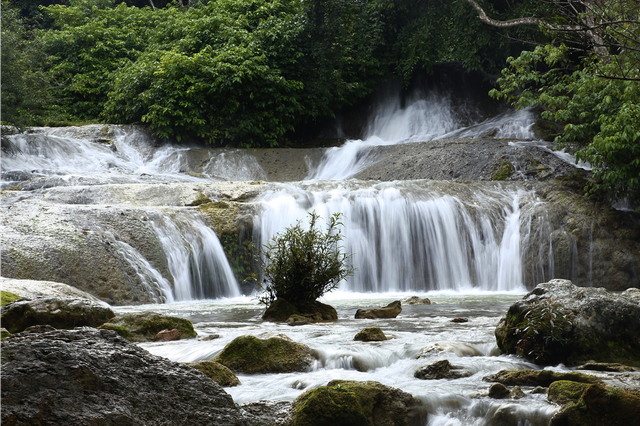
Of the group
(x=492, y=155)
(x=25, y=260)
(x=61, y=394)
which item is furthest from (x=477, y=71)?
(x=61, y=394)

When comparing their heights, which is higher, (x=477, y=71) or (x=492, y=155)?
(x=477, y=71)

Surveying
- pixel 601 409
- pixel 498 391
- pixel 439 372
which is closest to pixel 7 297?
pixel 439 372

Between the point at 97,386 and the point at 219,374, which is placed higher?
the point at 97,386

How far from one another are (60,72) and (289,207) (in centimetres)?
Result: 1871

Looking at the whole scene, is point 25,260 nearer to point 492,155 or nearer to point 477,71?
point 492,155

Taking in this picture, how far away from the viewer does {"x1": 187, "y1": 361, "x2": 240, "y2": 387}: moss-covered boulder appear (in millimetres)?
3969

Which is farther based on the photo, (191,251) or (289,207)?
(289,207)

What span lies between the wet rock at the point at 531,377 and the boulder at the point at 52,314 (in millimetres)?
4058

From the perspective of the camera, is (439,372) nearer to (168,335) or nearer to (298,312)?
(168,335)

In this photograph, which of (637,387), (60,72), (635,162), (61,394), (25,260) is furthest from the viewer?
(60,72)

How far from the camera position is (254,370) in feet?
14.8

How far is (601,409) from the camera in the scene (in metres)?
3.12

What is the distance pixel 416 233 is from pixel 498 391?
9.77 m

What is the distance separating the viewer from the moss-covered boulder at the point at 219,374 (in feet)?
13.0
